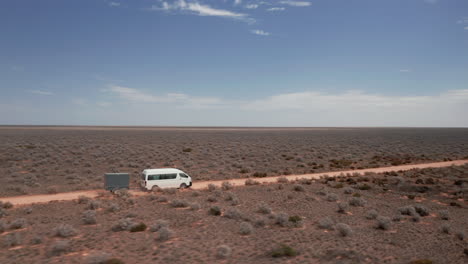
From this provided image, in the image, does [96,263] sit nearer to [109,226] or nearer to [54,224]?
[109,226]

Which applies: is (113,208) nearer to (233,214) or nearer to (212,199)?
(212,199)

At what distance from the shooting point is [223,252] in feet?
42.3

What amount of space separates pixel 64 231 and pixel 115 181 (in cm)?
1011

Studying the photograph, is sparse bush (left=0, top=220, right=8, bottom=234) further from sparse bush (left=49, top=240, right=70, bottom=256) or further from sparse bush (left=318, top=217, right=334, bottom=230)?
sparse bush (left=318, top=217, right=334, bottom=230)

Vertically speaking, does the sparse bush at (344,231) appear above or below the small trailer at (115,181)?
below

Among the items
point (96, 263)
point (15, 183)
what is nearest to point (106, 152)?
point (15, 183)

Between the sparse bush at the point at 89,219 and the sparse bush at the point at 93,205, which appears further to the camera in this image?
the sparse bush at the point at 93,205

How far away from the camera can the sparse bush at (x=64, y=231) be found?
49.0ft

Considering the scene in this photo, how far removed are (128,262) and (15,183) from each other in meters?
22.9

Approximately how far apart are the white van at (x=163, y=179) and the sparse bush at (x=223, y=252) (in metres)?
13.7

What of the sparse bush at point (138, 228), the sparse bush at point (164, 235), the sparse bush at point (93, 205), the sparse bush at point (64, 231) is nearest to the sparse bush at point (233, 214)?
the sparse bush at point (164, 235)

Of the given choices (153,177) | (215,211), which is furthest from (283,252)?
(153,177)

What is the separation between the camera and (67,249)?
13.3 meters

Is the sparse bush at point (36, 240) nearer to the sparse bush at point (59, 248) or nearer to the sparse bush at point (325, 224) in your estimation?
the sparse bush at point (59, 248)
